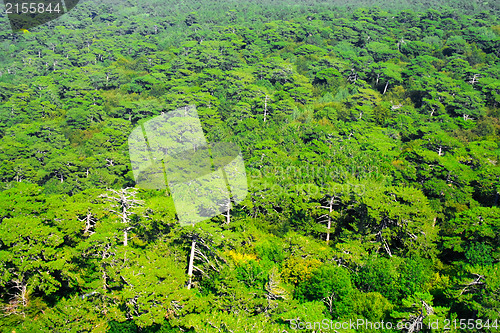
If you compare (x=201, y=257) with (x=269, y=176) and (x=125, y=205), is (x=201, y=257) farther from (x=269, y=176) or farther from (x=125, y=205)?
(x=269, y=176)

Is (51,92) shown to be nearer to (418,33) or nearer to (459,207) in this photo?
(459,207)

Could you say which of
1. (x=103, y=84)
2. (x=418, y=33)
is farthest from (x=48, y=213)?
(x=418, y=33)

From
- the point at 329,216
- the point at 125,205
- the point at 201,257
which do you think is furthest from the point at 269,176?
the point at 125,205

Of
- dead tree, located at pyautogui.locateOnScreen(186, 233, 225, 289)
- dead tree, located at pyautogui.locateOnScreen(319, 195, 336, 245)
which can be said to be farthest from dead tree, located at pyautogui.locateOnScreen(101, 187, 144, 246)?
dead tree, located at pyautogui.locateOnScreen(319, 195, 336, 245)

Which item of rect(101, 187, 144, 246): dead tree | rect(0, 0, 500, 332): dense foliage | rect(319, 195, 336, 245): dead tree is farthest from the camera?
rect(319, 195, 336, 245): dead tree

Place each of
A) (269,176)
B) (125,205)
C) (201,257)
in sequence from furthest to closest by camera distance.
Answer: (269,176) → (201,257) → (125,205)

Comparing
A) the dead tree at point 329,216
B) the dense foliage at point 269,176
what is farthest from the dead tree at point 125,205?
the dead tree at point 329,216

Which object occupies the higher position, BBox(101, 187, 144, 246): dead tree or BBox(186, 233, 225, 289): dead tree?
BBox(101, 187, 144, 246): dead tree

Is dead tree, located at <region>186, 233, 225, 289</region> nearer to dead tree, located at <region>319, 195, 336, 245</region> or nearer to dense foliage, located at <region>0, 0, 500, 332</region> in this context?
dense foliage, located at <region>0, 0, 500, 332</region>
